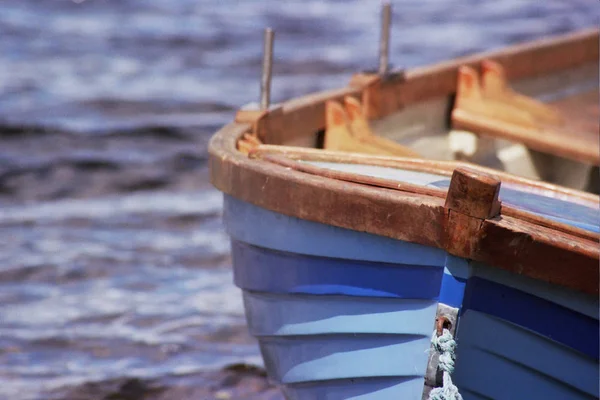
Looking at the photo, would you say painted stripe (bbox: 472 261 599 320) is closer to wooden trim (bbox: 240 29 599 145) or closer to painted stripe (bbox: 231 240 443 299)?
painted stripe (bbox: 231 240 443 299)

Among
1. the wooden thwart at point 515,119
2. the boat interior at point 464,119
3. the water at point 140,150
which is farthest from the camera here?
the water at point 140,150

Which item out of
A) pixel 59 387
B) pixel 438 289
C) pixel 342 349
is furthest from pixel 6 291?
pixel 438 289

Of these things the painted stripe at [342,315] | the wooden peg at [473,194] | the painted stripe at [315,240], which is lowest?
the painted stripe at [342,315]

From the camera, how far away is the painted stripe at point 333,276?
284 centimetres

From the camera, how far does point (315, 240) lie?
3049 mm

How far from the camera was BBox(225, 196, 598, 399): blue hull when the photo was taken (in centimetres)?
271

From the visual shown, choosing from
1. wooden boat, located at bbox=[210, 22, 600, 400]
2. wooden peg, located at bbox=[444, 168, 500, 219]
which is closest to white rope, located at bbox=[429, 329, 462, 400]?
wooden boat, located at bbox=[210, 22, 600, 400]

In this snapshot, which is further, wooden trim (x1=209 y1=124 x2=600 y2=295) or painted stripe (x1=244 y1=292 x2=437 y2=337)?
painted stripe (x1=244 y1=292 x2=437 y2=337)

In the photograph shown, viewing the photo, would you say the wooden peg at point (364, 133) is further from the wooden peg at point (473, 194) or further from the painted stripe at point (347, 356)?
the wooden peg at point (473, 194)

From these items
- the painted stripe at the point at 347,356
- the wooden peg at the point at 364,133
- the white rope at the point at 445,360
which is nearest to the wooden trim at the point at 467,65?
the wooden peg at the point at 364,133

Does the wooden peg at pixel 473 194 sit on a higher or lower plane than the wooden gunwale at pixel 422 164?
higher

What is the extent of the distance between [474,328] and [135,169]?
658 centimetres

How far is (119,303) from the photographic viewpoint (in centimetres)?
604

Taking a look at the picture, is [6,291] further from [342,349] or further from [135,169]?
[342,349]
